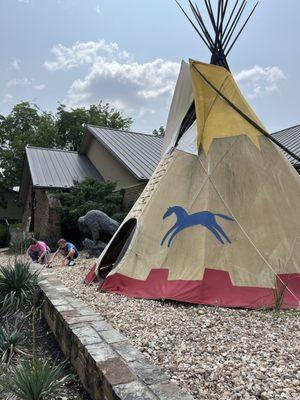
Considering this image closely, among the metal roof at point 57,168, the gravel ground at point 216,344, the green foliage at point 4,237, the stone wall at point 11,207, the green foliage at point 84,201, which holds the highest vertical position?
the metal roof at point 57,168

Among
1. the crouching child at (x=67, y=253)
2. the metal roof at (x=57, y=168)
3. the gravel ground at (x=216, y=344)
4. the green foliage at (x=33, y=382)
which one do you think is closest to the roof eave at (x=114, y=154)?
the metal roof at (x=57, y=168)

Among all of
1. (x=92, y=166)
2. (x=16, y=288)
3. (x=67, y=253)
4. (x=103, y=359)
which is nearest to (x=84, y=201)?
(x=67, y=253)

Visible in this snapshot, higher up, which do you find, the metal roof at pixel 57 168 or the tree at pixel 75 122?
the tree at pixel 75 122

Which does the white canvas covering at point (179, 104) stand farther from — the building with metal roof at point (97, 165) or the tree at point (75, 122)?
the tree at point (75, 122)

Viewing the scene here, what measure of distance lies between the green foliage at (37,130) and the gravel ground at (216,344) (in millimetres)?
27185

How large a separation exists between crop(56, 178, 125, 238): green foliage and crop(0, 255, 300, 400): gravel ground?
8.08m

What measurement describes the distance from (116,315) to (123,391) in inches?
77.0

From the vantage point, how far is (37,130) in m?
31.3

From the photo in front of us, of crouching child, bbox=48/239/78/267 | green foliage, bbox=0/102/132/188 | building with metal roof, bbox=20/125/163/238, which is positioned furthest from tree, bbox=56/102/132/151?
crouching child, bbox=48/239/78/267

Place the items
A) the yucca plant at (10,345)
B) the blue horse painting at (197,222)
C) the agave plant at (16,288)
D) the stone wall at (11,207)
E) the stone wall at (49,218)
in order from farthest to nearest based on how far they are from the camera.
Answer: the stone wall at (11,207)
the stone wall at (49,218)
the agave plant at (16,288)
the blue horse painting at (197,222)
the yucca plant at (10,345)

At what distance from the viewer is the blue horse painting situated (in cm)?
542

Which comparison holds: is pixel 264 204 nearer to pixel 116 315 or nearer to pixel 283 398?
pixel 116 315

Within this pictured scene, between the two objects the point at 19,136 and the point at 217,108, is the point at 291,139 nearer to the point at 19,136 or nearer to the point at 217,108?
the point at 217,108

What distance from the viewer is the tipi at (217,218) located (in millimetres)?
5059
